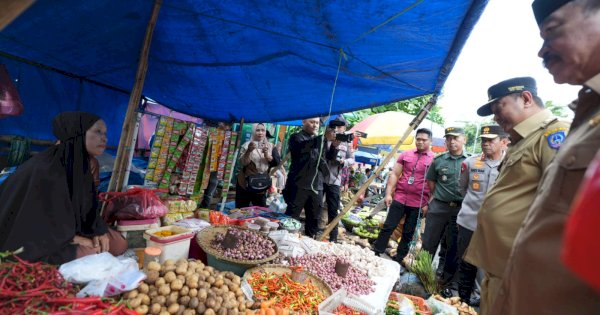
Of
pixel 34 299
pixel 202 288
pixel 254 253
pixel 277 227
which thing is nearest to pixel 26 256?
pixel 34 299

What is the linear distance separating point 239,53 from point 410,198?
13.3 ft

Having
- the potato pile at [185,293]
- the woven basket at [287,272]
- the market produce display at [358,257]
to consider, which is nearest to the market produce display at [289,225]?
the market produce display at [358,257]

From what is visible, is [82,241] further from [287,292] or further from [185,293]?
[287,292]

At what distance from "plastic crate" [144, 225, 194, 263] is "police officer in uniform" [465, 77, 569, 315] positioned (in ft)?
7.66

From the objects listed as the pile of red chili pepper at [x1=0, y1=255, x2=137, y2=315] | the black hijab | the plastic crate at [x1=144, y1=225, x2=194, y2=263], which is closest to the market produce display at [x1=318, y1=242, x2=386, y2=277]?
the plastic crate at [x1=144, y1=225, x2=194, y2=263]

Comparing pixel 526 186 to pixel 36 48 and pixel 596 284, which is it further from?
pixel 36 48

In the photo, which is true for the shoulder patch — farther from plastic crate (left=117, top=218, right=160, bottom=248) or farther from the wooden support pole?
plastic crate (left=117, top=218, right=160, bottom=248)

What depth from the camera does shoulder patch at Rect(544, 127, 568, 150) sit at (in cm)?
198

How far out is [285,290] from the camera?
2379 mm

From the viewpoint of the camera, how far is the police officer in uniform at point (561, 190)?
95 centimetres

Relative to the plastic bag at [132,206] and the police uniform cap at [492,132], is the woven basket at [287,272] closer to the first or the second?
the plastic bag at [132,206]

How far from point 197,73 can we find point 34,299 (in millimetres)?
3580

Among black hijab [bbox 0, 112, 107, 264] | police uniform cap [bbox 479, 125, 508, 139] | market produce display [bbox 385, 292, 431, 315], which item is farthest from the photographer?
police uniform cap [bbox 479, 125, 508, 139]

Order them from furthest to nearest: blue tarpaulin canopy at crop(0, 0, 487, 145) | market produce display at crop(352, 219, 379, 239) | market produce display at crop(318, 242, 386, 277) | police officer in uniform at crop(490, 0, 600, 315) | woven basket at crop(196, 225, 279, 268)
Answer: market produce display at crop(352, 219, 379, 239) → market produce display at crop(318, 242, 386, 277) → blue tarpaulin canopy at crop(0, 0, 487, 145) → woven basket at crop(196, 225, 279, 268) → police officer in uniform at crop(490, 0, 600, 315)
